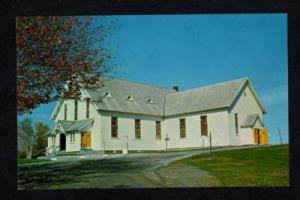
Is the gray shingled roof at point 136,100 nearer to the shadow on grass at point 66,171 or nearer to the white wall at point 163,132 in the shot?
the white wall at point 163,132

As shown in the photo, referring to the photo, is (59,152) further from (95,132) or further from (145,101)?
(145,101)

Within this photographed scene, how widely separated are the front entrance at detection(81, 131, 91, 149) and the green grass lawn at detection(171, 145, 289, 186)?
3733mm

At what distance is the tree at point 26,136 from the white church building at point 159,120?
74cm

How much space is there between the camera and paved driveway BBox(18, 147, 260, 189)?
30.7ft

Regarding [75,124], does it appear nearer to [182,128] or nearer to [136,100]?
[136,100]

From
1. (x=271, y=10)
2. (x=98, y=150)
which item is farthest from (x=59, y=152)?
(x=271, y=10)

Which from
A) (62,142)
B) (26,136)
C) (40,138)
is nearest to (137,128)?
(62,142)

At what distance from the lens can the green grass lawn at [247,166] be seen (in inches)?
374

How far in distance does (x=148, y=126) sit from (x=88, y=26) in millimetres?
8111

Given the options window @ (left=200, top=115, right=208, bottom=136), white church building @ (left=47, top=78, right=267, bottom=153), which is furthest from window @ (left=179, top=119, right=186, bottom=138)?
window @ (left=200, top=115, right=208, bottom=136)

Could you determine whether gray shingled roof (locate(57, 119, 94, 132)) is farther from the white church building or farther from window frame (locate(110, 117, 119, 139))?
window frame (locate(110, 117, 119, 139))

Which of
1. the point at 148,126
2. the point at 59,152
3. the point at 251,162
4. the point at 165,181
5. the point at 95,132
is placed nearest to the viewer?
the point at 165,181
